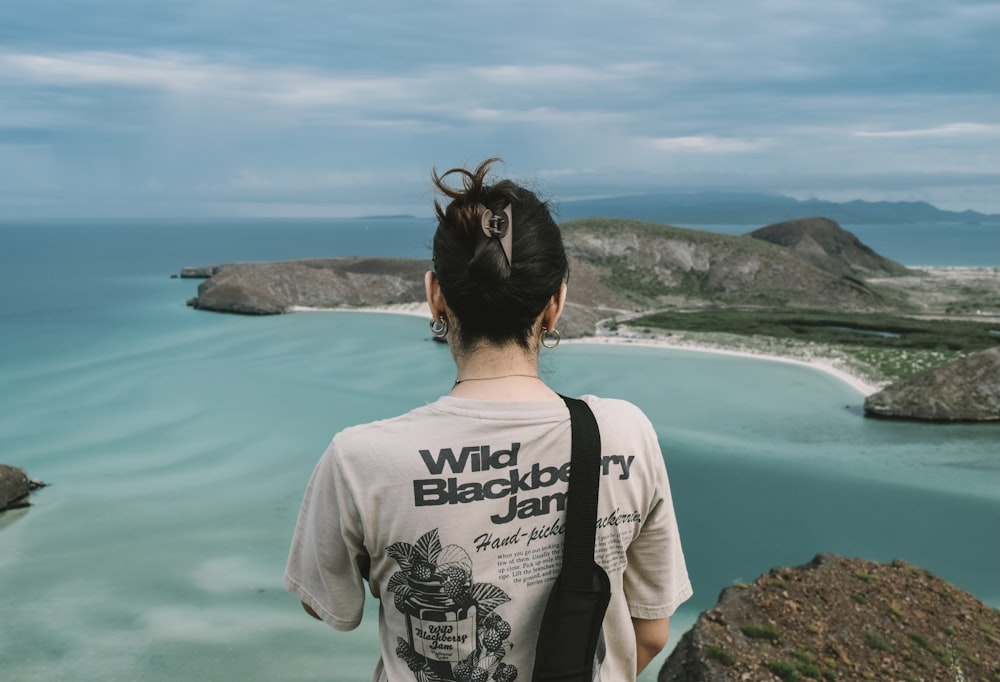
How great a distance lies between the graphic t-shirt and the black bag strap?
3 centimetres

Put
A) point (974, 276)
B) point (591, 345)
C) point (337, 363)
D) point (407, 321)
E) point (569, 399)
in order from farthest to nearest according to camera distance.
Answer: point (974, 276) → point (407, 321) → point (591, 345) → point (337, 363) → point (569, 399)

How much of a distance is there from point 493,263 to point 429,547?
72 centimetres

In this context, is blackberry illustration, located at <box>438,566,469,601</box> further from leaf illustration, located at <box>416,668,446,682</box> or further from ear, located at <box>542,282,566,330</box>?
ear, located at <box>542,282,566,330</box>

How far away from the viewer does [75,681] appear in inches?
464

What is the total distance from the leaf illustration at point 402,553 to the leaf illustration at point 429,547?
2 centimetres

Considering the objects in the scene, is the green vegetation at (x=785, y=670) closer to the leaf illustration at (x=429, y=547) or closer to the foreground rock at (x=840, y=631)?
the foreground rock at (x=840, y=631)

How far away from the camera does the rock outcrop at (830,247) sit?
300 ft

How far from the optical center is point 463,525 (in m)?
1.87

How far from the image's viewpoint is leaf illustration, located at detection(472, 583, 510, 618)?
6.40 ft

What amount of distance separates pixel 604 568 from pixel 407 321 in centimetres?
4972

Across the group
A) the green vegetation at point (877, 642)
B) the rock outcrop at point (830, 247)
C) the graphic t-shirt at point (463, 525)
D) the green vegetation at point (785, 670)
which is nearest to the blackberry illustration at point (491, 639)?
the graphic t-shirt at point (463, 525)

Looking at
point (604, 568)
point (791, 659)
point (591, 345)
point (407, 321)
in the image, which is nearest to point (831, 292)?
point (591, 345)

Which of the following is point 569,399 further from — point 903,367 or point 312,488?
point 903,367

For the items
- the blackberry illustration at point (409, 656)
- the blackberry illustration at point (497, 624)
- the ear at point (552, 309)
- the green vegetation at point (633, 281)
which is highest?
the ear at point (552, 309)
